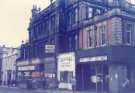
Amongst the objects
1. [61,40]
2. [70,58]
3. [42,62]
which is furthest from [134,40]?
[42,62]

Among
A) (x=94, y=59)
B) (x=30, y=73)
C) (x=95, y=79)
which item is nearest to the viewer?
(x=94, y=59)

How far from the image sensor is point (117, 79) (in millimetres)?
34250

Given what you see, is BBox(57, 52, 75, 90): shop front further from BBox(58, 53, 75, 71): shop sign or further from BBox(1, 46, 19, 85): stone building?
BBox(1, 46, 19, 85): stone building

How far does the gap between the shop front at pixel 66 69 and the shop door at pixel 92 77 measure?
113cm

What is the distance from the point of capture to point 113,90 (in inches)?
1351

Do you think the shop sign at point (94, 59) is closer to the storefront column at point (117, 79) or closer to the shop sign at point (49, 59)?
the storefront column at point (117, 79)

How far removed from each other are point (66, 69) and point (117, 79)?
10.9 meters

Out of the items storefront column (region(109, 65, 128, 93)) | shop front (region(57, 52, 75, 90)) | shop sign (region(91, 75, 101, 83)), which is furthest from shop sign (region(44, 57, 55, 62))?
storefront column (region(109, 65, 128, 93))

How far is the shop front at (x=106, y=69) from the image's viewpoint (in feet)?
112

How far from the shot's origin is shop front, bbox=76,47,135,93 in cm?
3419

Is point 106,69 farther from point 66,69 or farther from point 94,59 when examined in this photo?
Answer: point 66,69

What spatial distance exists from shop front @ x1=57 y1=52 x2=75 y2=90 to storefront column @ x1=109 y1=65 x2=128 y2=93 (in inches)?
328

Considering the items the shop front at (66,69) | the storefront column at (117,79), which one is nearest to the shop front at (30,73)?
the shop front at (66,69)

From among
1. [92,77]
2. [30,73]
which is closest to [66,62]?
[92,77]
